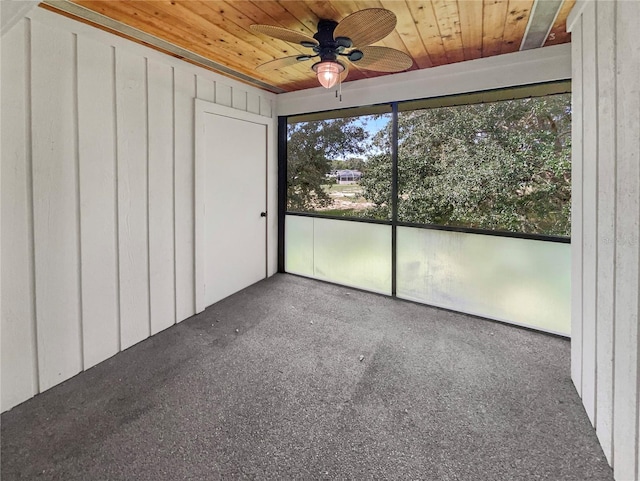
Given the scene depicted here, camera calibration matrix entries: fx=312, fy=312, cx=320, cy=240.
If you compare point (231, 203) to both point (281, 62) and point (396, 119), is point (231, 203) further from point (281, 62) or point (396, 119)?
point (396, 119)

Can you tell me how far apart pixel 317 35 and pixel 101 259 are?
2.26m

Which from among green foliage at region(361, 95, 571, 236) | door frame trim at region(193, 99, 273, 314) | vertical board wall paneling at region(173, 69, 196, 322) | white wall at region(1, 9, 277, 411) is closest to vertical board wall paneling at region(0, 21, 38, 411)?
white wall at region(1, 9, 277, 411)

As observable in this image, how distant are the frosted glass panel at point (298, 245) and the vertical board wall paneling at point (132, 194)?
2.08m

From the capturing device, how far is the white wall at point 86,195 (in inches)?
72.9

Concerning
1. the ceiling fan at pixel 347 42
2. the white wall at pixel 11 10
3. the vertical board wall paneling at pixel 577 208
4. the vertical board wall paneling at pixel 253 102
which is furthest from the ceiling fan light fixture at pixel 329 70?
the vertical board wall paneling at pixel 253 102

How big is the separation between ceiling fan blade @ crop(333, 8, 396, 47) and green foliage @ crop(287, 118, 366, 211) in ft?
6.80

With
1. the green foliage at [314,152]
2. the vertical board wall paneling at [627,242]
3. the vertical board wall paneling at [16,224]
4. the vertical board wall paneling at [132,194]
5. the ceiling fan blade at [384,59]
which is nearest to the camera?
the vertical board wall paneling at [627,242]

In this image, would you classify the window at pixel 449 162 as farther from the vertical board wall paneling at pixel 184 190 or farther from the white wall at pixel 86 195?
the white wall at pixel 86 195

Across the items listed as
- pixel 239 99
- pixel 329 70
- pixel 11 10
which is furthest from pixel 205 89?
pixel 11 10

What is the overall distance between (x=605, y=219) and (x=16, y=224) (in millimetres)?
3238

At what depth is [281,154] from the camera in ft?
14.2

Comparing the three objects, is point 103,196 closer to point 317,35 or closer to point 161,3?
point 161,3

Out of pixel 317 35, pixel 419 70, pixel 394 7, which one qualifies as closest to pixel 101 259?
pixel 317 35

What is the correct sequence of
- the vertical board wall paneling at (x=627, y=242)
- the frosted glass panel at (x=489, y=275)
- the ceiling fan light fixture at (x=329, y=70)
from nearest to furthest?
the vertical board wall paneling at (x=627, y=242)
the ceiling fan light fixture at (x=329, y=70)
the frosted glass panel at (x=489, y=275)
